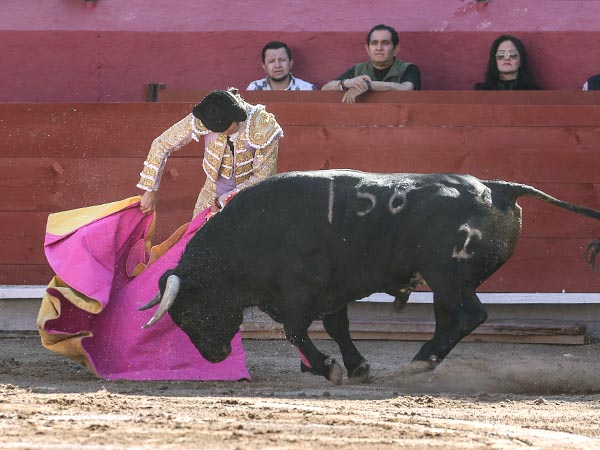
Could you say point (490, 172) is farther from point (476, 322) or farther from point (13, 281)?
point (13, 281)

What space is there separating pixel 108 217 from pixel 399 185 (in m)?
1.26

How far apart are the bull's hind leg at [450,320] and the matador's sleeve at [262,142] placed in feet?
2.94

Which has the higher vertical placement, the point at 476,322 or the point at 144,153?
the point at 144,153

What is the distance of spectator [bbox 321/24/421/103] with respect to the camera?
6695 mm

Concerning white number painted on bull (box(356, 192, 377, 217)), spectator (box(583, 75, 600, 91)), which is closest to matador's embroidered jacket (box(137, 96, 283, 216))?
white number painted on bull (box(356, 192, 377, 217))

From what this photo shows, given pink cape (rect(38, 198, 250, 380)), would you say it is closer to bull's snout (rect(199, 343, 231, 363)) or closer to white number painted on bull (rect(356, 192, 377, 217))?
bull's snout (rect(199, 343, 231, 363))

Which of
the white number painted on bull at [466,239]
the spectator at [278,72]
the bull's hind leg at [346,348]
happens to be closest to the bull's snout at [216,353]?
the bull's hind leg at [346,348]

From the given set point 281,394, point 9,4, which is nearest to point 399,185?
point 281,394

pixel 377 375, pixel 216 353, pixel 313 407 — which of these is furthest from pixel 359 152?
pixel 313 407

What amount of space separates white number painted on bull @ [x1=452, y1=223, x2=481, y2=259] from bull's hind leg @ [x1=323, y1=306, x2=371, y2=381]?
55 cm

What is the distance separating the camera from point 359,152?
6.73 metres

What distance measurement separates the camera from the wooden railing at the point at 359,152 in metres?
6.64

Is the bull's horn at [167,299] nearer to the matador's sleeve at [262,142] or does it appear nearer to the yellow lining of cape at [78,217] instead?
the matador's sleeve at [262,142]

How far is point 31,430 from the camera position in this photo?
370 cm
